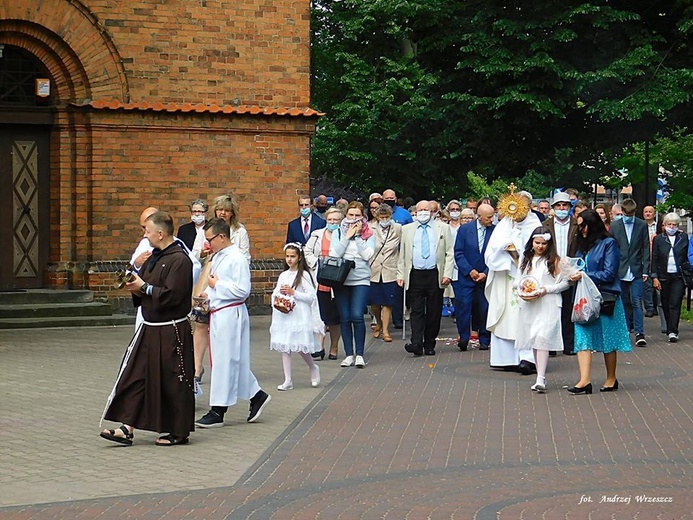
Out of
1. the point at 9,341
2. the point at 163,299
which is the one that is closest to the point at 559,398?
the point at 163,299

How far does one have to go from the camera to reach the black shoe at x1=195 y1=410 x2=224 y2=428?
11656 millimetres

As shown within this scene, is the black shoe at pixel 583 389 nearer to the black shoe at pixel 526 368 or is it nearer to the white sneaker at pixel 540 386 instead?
the white sneaker at pixel 540 386

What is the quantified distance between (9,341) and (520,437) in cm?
948

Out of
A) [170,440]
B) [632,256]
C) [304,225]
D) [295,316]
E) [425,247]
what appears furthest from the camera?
[304,225]

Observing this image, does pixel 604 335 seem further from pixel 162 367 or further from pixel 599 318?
pixel 162 367

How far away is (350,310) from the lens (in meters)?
16.4

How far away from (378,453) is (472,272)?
790 cm

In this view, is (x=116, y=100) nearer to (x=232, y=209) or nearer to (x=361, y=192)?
(x=232, y=209)

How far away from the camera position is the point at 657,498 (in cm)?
850

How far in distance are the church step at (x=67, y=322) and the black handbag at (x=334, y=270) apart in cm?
555

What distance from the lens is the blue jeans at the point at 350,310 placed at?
16.3 meters

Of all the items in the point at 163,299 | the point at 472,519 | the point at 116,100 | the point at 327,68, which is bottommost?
the point at 472,519

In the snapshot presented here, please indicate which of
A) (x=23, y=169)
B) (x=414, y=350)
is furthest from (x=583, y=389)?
(x=23, y=169)

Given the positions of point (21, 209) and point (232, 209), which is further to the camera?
point (21, 209)
